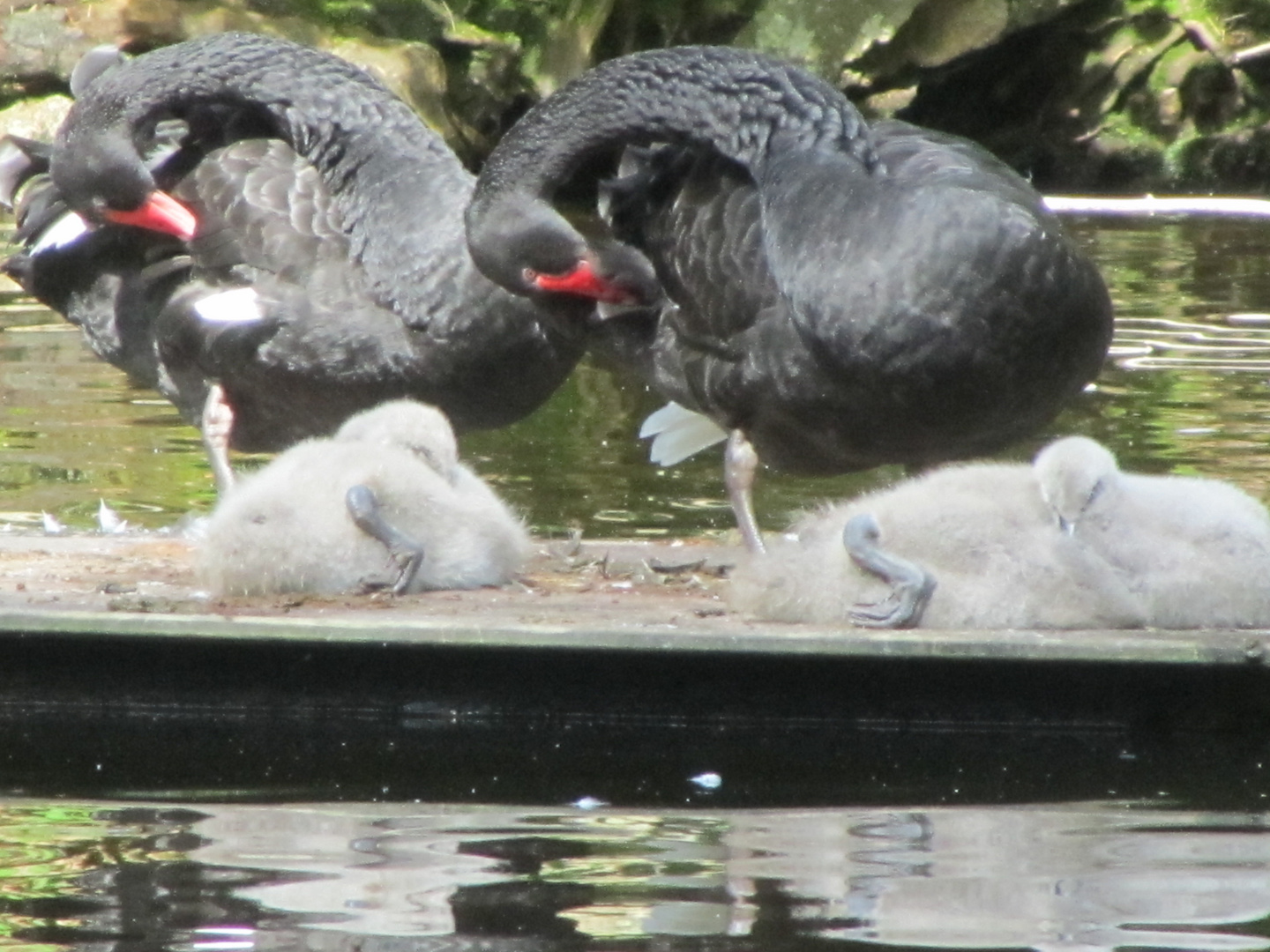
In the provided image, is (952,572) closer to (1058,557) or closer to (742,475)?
(1058,557)

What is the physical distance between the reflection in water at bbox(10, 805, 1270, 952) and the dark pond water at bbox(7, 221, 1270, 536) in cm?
262

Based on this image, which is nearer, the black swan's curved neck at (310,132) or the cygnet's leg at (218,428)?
the black swan's curved neck at (310,132)

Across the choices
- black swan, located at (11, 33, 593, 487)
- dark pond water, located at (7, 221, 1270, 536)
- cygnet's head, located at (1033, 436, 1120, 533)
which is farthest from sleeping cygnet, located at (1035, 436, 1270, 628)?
dark pond water, located at (7, 221, 1270, 536)

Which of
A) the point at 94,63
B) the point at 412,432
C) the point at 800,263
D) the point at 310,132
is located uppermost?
the point at 94,63

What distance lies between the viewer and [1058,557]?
12.2 feet

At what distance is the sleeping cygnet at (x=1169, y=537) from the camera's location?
147 inches

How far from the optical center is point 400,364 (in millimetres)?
5195

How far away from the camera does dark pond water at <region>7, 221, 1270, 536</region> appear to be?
20.1 ft

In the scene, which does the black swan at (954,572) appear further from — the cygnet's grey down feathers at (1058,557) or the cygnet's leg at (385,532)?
the cygnet's leg at (385,532)

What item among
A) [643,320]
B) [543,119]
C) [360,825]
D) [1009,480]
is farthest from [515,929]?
[543,119]

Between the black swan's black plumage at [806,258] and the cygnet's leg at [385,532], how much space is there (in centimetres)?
97

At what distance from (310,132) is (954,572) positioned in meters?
2.45

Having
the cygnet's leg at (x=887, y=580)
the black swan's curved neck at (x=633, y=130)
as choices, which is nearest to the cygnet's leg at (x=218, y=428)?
the black swan's curved neck at (x=633, y=130)

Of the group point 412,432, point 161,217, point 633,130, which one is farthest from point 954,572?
point 161,217
